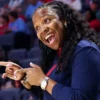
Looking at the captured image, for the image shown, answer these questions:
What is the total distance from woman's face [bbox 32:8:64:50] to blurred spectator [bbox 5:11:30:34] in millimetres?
4164

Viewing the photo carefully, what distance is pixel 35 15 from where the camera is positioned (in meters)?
1.32

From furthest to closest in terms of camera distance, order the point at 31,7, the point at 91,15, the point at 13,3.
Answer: the point at 13,3 → the point at 31,7 → the point at 91,15

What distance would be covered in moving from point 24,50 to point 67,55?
3761 millimetres

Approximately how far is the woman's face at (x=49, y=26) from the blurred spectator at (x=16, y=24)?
416cm

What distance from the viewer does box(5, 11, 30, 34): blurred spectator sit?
5555mm

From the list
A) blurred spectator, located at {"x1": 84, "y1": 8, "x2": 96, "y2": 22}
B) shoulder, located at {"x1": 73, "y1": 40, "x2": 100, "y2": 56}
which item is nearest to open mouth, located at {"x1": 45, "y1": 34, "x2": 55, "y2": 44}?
shoulder, located at {"x1": 73, "y1": 40, "x2": 100, "y2": 56}

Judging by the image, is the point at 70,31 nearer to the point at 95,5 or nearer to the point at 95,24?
the point at 95,24

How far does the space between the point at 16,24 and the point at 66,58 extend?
14.9ft

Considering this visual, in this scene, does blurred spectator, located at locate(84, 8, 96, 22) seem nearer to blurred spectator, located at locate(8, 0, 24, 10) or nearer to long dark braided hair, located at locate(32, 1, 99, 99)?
blurred spectator, located at locate(8, 0, 24, 10)

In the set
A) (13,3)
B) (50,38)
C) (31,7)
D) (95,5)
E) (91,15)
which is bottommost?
(13,3)

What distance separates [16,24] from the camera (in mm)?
5719

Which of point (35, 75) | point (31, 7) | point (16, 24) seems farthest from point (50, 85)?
point (31, 7)

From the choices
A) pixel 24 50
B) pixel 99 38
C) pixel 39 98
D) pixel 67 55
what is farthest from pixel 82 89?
pixel 24 50

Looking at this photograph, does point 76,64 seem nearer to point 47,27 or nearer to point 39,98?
point 47,27
